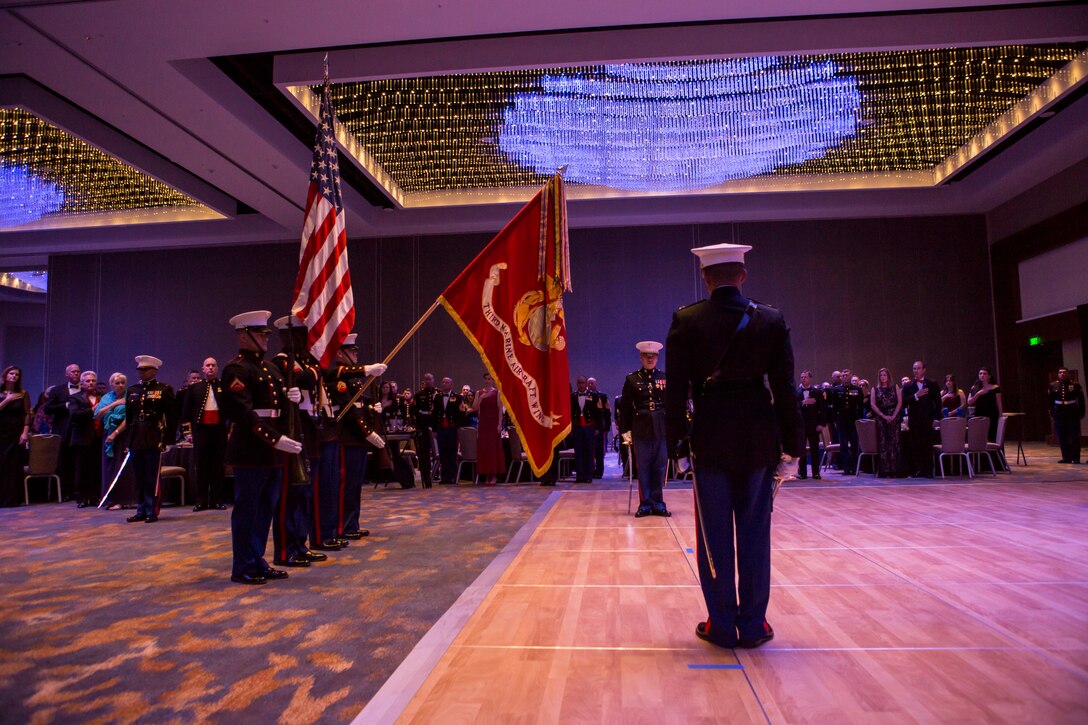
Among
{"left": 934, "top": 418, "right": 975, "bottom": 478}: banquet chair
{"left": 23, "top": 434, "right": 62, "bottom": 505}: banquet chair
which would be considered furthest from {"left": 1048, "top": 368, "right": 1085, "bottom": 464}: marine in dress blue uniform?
{"left": 23, "top": 434, "right": 62, "bottom": 505}: banquet chair

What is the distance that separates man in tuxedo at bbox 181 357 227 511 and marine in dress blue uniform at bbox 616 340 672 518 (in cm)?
492

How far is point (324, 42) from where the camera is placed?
31.8 feet

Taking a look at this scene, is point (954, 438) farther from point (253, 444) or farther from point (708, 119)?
point (253, 444)

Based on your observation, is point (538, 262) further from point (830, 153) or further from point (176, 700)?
point (830, 153)

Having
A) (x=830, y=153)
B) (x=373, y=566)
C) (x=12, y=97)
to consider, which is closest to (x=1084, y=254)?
(x=830, y=153)

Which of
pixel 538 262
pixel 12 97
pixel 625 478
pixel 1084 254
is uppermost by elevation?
pixel 12 97

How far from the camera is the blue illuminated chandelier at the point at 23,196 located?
47.1 ft

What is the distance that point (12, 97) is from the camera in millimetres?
10555

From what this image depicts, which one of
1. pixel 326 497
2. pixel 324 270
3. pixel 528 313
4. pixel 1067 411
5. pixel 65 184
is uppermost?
pixel 65 184

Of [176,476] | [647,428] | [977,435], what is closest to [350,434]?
[647,428]

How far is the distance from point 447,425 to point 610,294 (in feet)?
24.5

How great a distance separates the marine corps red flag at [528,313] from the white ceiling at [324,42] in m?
5.79

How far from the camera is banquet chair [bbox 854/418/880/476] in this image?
1088cm

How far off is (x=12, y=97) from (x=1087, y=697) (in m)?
13.9
